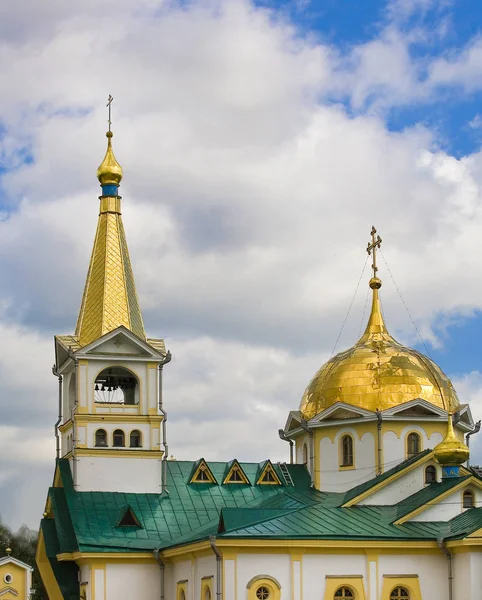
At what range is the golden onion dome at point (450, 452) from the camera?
4666 cm

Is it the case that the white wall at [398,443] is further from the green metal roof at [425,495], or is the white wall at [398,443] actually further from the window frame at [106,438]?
the window frame at [106,438]

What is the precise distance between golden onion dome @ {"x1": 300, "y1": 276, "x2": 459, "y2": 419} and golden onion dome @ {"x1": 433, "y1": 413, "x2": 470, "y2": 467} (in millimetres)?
3943

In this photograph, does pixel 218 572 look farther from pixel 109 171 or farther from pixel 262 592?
pixel 109 171

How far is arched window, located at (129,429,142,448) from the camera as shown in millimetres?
50344

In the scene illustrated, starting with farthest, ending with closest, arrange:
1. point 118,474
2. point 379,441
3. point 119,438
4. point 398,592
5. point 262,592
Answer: point 379,441
point 119,438
point 118,474
point 398,592
point 262,592

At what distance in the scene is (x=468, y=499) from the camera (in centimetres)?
4541

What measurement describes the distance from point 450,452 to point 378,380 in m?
5.34

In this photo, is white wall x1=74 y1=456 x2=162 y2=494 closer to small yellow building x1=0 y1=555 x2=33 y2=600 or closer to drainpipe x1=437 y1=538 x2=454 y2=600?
small yellow building x1=0 y1=555 x2=33 y2=600

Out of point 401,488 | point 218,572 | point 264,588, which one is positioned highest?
point 401,488

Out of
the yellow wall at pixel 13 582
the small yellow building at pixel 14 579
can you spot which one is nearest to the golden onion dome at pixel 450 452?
the small yellow building at pixel 14 579

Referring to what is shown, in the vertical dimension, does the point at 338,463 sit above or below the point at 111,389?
below

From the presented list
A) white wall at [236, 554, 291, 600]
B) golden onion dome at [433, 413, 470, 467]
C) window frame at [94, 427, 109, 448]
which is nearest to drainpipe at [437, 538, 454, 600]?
golden onion dome at [433, 413, 470, 467]

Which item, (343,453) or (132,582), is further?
(343,453)

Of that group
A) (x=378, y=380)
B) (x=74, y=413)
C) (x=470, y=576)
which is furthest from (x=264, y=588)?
(x=378, y=380)
